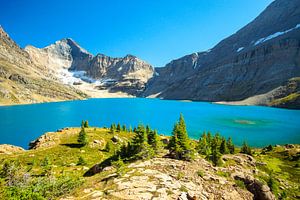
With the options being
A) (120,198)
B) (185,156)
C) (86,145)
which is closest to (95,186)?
(120,198)

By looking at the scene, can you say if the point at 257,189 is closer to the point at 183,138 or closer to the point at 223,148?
the point at 183,138

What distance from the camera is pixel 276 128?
88.6 meters

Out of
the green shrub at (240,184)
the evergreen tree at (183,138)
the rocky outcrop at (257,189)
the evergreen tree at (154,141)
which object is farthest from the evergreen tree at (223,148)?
the green shrub at (240,184)

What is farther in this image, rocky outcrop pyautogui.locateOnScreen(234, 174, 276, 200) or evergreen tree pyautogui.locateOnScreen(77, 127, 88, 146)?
evergreen tree pyautogui.locateOnScreen(77, 127, 88, 146)

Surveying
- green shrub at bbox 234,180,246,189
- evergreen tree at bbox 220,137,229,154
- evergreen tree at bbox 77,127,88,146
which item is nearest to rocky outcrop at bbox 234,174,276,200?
Answer: green shrub at bbox 234,180,246,189

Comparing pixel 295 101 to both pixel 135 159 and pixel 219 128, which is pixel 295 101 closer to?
pixel 219 128

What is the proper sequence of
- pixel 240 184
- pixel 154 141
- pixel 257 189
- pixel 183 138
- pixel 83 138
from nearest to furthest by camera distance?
pixel 240 184 < pixel 257 189 < pixel 183 138 < pixel 154 141 < pixel 83 138

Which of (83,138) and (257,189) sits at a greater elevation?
(83,138)

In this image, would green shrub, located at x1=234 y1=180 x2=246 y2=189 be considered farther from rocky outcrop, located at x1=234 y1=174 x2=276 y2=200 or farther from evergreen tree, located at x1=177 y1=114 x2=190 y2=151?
evergreen tree, located at x1=177 y1=114 x2=190 y2=151

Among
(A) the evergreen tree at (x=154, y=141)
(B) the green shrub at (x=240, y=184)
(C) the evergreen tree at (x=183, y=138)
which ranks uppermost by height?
(C) the evergreen tree at (x=183, y=138)

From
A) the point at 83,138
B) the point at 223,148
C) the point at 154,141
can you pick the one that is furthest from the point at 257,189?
the point at 83,138

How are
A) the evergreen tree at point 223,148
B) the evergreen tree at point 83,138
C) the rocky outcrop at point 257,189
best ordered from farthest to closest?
the evergreen tree at point 83,138 → the evergreen tree at point 223,148 → the rocky outcrop at point 257,189

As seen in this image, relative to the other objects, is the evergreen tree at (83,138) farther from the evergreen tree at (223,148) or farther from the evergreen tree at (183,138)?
the evergreen tree at (223,148)

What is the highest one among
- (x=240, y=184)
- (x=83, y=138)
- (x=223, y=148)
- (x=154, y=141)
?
(x=154, y=141)
